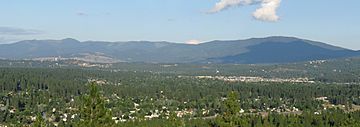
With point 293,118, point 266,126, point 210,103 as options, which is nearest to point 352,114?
point 293,118

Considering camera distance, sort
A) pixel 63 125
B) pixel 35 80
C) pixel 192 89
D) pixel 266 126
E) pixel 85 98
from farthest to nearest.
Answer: pixel 192 89 → pixel 35 80 → pixel 63 125 → pixel 266 126 → pixel 85 98

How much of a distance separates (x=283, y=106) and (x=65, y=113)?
6109cm

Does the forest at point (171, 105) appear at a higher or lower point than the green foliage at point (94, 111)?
lower

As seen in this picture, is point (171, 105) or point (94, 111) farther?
point (171, 105)

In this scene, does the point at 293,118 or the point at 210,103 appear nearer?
the point at 293,118

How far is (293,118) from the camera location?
10844cm

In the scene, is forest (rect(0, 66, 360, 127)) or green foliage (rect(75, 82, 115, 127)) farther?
forest (rect(0, 66, 360, 127))

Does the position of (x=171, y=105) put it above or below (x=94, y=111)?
below

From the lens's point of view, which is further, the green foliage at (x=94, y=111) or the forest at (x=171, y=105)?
the forest at (x=171, y=105)

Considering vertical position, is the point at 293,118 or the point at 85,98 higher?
the point at 85,98

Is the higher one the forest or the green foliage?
the green foliage

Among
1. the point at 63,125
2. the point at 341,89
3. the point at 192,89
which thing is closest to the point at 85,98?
the point at 63,125

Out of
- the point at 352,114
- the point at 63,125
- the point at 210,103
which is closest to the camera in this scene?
the point at 63,125

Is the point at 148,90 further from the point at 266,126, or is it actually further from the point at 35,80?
the point at 266,126
